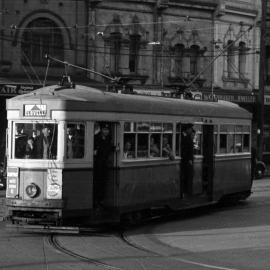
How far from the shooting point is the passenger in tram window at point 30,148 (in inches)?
509

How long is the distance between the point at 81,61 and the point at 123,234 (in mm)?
16826

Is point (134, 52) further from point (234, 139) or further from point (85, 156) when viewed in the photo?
point (85, 156)

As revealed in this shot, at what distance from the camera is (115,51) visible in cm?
3078

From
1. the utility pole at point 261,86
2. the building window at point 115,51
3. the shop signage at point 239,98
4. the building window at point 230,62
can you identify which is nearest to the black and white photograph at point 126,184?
the utility pole at point 261,86

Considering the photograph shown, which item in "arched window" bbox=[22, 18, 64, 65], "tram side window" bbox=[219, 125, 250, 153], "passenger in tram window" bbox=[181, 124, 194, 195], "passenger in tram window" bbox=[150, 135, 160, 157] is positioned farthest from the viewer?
A: "arched window" bbox=[22, 18, 64, 65]

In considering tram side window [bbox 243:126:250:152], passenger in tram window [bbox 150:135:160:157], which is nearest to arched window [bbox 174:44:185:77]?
tram side window [bbox 243:126:250:152]

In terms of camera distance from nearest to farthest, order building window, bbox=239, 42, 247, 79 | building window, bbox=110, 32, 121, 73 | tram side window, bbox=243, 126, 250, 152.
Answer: tram side window, bbox=243, 126, 250, 152
building window, bbox=110, 32, 121, 73
building window, bbox=239, 42, 247, 79

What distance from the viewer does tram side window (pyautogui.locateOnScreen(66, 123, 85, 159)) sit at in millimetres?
12836

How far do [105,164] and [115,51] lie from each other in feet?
58.4

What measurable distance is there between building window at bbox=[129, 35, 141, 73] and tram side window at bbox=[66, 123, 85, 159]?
18778 millimetres

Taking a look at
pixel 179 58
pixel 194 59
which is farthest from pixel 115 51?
pixel 194 59

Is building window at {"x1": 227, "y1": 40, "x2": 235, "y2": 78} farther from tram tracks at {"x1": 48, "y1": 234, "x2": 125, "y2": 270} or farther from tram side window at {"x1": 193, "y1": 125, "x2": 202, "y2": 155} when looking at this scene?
tram tracks at {"x1": 48, "y1": 234, "x2": 125, "y2": 270}

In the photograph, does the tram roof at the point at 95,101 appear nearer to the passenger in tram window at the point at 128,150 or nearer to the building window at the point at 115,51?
Result: the passenger in tram window at the point at 128,150

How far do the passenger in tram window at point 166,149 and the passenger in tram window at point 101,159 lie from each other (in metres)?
1.90
